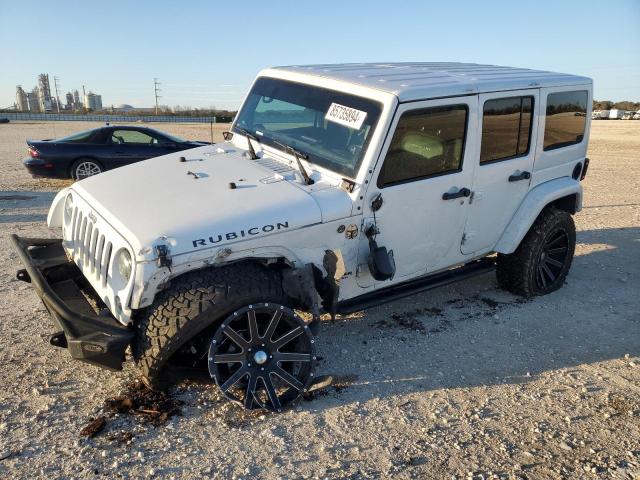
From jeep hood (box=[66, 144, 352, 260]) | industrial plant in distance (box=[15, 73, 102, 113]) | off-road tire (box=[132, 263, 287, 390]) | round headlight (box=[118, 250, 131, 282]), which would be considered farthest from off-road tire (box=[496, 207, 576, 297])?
industrial plant in distance (box=[15, 73, 102, 113])

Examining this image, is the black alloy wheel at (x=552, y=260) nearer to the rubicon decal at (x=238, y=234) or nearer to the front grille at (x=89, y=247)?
the rubicon decal at (x=238, y=234)

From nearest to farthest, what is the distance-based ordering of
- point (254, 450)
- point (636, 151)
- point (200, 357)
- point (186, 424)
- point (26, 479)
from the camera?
point (26, 479) < point (254, 450) < point (186, 424) < point (200, 357) < point (636, 151)

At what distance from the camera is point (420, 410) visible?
3928mm

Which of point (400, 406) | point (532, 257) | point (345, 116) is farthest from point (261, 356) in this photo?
point (532, 257)

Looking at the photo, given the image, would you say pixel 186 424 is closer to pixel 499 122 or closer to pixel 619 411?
pixel 619 411

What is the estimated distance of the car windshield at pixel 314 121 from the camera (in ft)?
13.9

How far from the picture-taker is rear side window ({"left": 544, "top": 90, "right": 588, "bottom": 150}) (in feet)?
17.9

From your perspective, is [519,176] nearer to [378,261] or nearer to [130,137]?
[378,261]

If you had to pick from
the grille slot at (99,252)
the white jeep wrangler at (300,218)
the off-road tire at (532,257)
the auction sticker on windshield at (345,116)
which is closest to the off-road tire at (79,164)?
the white jeep wrangler at (300,218)

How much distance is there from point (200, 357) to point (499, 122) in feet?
10.6

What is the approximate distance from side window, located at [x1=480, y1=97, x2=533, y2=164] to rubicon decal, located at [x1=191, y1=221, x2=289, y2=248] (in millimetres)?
2119

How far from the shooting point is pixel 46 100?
100 meters

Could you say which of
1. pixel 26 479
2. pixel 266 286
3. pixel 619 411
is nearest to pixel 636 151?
pixel 619 411

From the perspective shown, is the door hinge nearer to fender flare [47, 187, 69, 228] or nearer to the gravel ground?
the gravel ground
